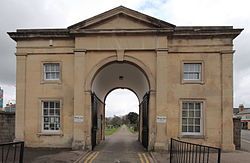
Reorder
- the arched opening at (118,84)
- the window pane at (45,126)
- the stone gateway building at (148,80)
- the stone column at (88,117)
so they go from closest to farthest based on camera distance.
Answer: the stone gateway building at (148,80), the stone column at (88,117), the window pane at (45,126), the arched opening at (118,84)

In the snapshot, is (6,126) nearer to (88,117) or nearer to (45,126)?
(45,126)

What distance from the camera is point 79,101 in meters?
17.7

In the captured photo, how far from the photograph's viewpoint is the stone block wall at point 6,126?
19.3m

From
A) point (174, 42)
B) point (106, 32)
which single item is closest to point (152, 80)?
point (174, 42)

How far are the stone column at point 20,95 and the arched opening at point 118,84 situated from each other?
385cm

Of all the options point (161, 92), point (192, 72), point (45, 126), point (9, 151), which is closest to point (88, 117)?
point (45, 126)

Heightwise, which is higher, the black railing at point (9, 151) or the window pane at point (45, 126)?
the black railing at point (9, 151)

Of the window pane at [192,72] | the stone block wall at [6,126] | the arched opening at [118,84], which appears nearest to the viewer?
the window pane at [192,72]

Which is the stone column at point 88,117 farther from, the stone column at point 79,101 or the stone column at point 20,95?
the stone column at point 20,95

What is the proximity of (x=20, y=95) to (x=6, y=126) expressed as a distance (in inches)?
104

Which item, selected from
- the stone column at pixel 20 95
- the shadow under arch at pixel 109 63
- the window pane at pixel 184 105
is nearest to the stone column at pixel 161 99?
the shadow under arch at pixel 109 63

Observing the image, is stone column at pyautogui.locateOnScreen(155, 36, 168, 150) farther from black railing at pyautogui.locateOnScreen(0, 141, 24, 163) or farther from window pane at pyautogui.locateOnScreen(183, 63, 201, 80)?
black railing at pyautogui.locateOnScreen(0, 141, 24, 163)

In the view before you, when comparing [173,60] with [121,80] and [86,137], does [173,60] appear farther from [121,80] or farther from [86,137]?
[121,80]

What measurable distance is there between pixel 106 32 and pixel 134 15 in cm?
176
